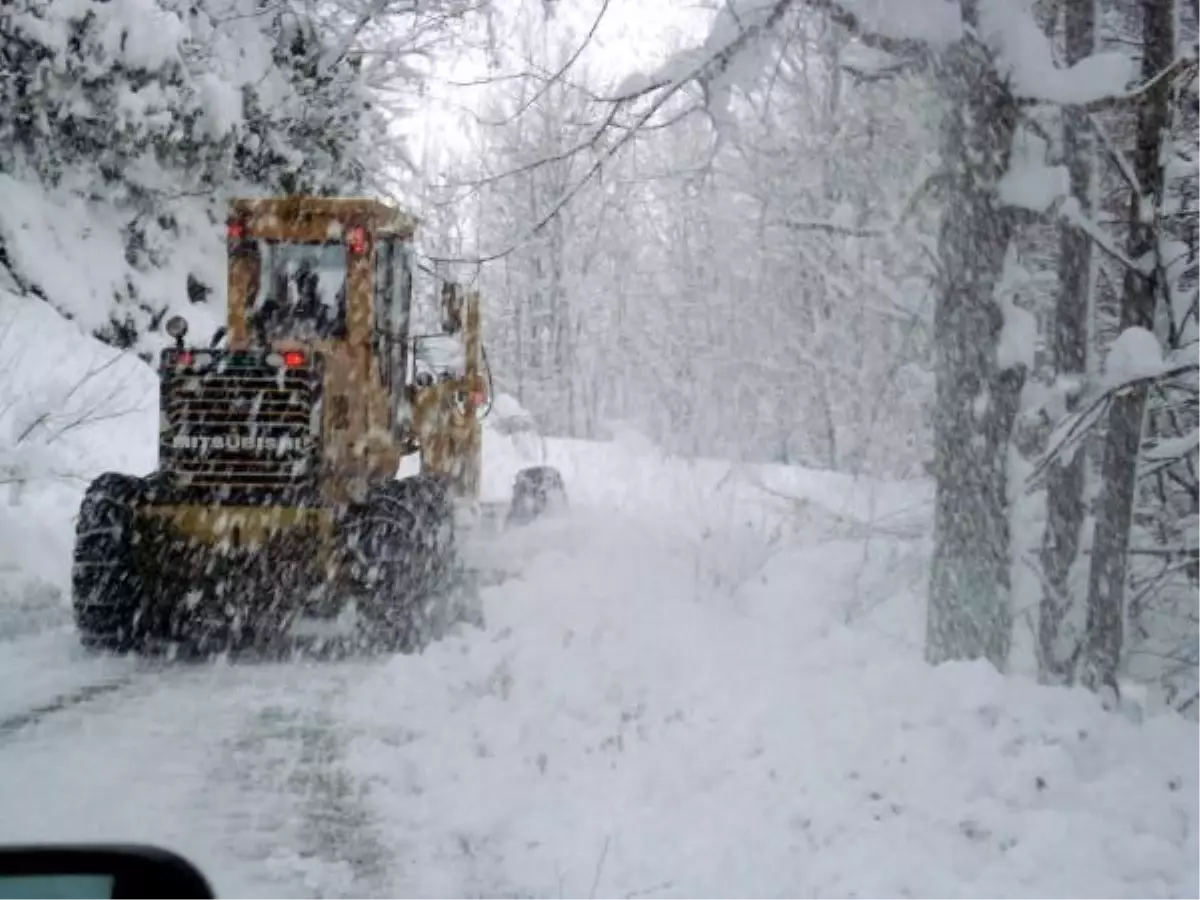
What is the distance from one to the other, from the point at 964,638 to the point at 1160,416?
3.37 meters

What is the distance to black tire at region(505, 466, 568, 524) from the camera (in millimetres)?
18047

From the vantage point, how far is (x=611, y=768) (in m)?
7.10

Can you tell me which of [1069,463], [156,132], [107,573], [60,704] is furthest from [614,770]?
[156,132]

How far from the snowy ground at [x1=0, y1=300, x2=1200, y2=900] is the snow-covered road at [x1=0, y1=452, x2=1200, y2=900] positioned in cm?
2

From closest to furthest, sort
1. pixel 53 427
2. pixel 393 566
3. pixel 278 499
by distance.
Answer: pixel 393 566 < pixel 278 499 < pixel 53 427

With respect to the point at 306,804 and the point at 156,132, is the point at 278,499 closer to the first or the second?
the point at 306,804

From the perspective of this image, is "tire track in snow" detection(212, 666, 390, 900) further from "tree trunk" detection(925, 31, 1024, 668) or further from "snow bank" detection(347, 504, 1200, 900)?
"tree trunk" detection(925, 31, 1024, 668)

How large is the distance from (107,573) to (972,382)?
20.7 feet

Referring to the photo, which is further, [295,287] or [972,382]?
[295,287]

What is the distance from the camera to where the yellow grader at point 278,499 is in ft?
35.8

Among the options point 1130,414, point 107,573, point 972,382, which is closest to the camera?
point 972,382

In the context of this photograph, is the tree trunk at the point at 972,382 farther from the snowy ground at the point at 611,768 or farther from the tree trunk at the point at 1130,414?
the tree trunk at the point at 1130,414

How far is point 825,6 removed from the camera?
26.9 feet

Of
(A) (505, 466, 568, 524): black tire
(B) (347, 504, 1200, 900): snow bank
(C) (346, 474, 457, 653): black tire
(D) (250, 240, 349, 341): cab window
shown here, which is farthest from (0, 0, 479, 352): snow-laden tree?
(B) (347, 504, 1200, 900): snow bank
